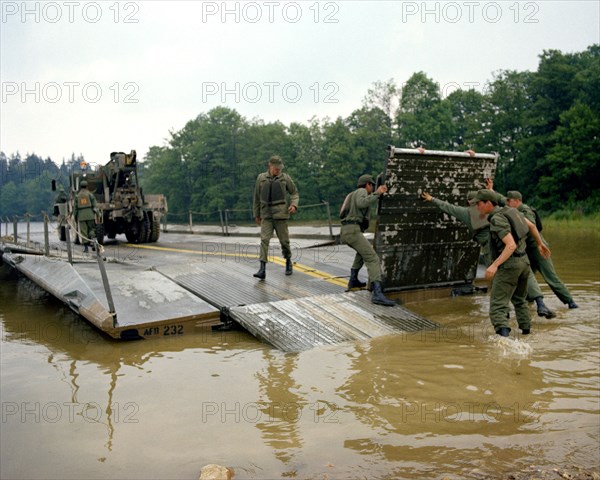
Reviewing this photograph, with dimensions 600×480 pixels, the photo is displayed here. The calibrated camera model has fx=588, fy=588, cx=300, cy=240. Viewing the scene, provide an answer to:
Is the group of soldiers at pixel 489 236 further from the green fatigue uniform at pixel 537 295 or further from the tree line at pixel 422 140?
the tree line at pixel 422 140

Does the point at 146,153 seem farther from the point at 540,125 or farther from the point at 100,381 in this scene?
the point at 100,381

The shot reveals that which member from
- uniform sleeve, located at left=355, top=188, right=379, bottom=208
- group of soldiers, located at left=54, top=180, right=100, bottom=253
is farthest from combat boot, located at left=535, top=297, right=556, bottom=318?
group of soldiers, located at left=54, top=180, right=100, bottom=253

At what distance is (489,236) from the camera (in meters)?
6.89

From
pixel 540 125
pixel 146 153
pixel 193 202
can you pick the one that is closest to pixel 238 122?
pixel 193 202

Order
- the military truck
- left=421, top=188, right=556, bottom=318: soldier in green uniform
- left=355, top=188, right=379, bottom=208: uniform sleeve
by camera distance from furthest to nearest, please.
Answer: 1. the military truck
2. left=355, top=188, right=379, bottom=208: uniform sleeve
3. left=421, top=188, right=556, bottom=318: soldier in green uniform

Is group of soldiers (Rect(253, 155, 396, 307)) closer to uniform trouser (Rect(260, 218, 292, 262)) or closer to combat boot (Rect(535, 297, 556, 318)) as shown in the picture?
uniform trouser (Rect(260, 218, 292, 262))

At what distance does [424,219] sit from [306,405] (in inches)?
177

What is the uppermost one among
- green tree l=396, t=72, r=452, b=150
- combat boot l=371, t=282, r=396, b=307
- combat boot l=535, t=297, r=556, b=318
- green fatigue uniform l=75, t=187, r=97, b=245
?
green tree l=396, t=72, r=452, b=150

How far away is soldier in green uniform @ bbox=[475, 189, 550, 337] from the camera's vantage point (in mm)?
6508

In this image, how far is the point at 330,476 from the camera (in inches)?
148

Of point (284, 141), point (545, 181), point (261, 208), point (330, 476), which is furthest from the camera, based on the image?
point (284, 141)

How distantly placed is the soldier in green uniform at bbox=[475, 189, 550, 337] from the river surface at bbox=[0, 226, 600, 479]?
11.9 inches

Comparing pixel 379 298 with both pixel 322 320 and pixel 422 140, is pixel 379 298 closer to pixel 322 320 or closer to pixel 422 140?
pixel 322 320

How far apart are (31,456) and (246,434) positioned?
157 centimetres
